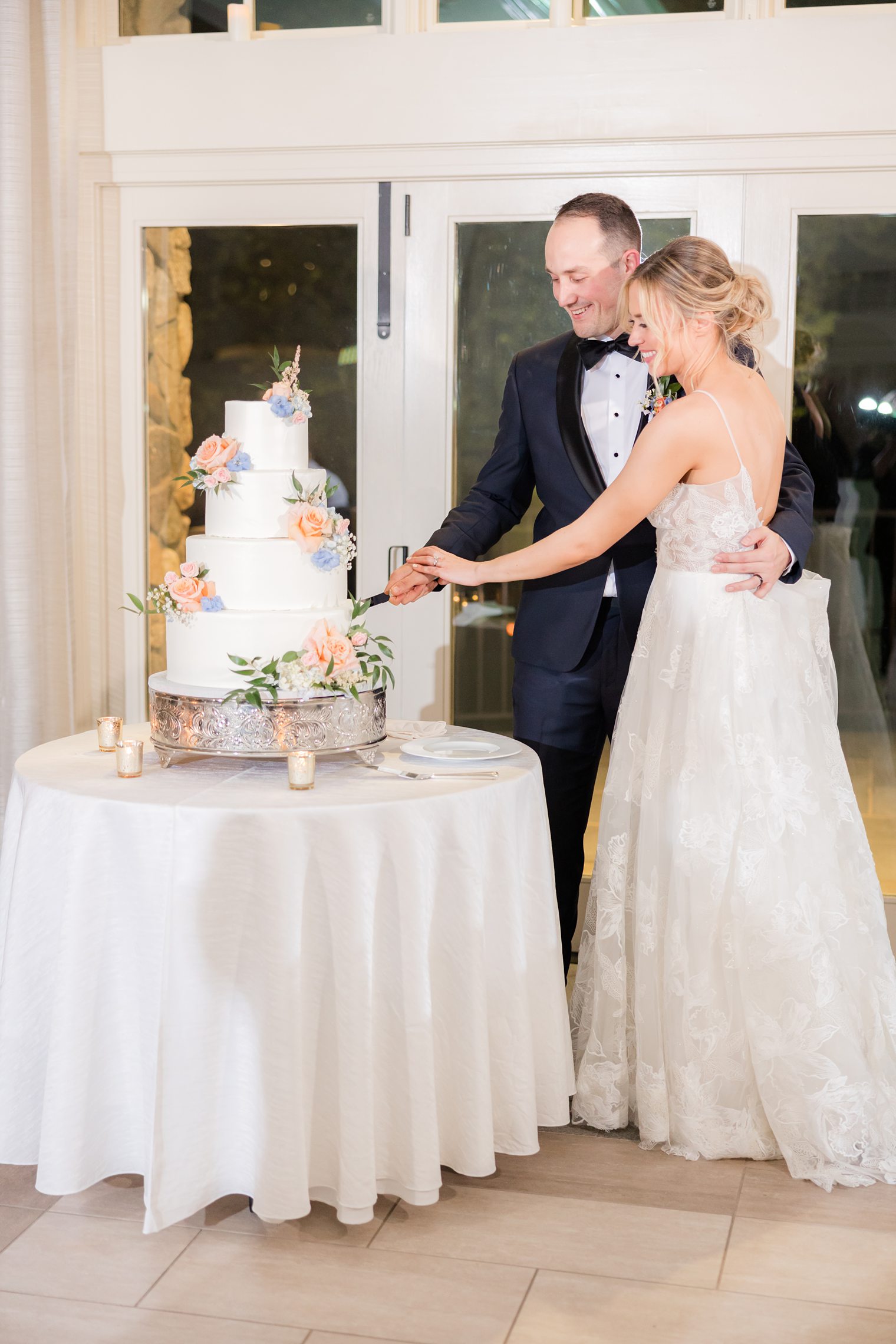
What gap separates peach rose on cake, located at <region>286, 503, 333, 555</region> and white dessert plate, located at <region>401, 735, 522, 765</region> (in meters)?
0.45

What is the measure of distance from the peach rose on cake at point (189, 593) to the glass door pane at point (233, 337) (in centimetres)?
162

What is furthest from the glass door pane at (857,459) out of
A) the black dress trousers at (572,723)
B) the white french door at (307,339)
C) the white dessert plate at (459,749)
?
the white dessert plate at (459,749)

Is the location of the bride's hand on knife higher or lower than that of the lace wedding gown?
higher

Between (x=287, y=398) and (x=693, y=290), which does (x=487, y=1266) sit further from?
(x=693, y=290)

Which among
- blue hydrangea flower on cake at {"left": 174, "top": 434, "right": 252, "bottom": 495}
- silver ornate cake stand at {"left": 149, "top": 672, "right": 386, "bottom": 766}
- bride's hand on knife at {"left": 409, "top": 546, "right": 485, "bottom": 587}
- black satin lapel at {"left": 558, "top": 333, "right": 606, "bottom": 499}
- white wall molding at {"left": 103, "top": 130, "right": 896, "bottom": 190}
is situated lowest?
silver ornate cake stand at {"left": 149, "top": 672, "right": 386, "bottom": 766}

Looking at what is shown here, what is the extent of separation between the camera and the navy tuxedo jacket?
3.08 metres

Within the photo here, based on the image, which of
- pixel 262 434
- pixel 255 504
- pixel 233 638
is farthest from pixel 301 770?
pixel 262 434

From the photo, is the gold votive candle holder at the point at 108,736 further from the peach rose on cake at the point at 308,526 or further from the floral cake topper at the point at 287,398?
the floral cake topper at the point at 287,398

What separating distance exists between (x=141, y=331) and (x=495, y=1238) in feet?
9.54

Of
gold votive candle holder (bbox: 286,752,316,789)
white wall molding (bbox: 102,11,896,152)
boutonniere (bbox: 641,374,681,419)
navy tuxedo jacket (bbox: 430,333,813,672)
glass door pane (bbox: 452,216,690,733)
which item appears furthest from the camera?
glass door pane (bbox: 452,216,690,733)

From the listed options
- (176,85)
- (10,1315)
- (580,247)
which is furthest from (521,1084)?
(176,85)

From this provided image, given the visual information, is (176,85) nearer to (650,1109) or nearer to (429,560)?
(429,560)

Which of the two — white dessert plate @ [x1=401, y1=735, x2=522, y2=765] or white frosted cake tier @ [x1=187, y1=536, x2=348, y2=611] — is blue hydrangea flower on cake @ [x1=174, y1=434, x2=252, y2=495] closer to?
white frosted cake tier @ [x1=187, y1=536, x2=348, y2=611]

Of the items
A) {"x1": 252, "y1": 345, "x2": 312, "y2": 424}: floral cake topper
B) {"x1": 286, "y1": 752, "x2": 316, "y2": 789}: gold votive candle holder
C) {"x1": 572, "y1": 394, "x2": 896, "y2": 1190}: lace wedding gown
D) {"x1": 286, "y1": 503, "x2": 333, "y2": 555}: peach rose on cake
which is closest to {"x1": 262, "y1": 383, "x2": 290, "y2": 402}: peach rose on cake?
{"x1": 252, "y1": 345, "x2": 312, "y2": 424}: floral cake topper
